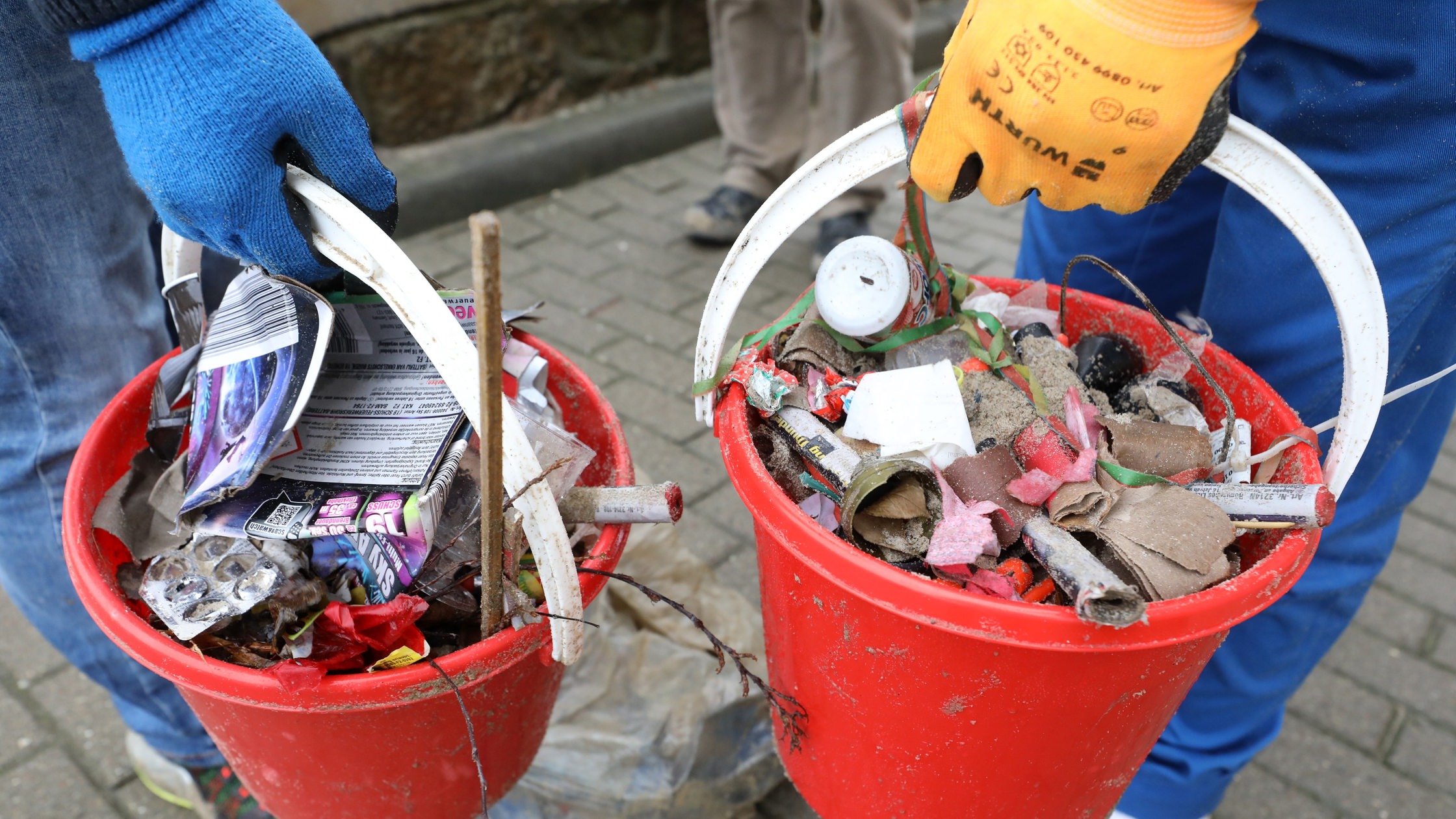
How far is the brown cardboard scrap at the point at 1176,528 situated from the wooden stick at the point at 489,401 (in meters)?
0.62

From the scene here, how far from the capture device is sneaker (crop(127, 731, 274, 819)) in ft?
5.29

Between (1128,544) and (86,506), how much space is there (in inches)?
46.9

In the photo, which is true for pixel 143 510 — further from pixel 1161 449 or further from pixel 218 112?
pixel 1161 449

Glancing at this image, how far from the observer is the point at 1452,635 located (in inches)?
81.6

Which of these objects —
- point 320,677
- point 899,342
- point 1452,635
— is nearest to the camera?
point 320,677

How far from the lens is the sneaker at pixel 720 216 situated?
3.31 metres

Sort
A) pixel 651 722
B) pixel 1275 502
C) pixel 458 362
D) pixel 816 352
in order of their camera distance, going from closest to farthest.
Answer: pixel 458 362
pixel 1275 502
pixel 816 352
pixel 651 722

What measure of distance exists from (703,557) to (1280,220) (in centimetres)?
144

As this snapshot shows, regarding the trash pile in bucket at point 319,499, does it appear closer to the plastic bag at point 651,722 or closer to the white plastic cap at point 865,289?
the white plastic cap at point 865,289

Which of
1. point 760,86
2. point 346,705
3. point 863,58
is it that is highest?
point 346,705

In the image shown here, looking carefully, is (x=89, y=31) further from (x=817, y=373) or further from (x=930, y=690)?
(x=930, y=690)

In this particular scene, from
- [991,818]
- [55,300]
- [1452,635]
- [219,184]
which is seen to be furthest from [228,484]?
[1452,635]

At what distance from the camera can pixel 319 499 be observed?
1.08 meters

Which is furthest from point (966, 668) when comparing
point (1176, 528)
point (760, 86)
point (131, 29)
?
point (760, 86)
